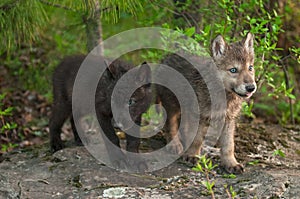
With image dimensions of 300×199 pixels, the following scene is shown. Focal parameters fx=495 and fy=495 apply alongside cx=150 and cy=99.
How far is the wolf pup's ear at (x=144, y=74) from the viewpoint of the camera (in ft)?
15.7

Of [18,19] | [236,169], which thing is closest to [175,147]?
[236,169]

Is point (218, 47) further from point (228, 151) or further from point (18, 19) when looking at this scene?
point (18, 19)

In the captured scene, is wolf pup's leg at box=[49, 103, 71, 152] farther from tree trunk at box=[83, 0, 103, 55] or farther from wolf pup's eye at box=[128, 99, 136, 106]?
tree trunk at box=[83, 0, 103, 55]

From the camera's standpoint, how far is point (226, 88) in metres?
4.78

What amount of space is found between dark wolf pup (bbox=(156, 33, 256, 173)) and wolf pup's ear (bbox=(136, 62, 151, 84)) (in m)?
0.49

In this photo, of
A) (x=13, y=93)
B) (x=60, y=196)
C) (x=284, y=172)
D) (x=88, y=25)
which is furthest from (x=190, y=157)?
(x=13, y=93)

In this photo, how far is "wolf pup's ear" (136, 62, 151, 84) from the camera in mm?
4781

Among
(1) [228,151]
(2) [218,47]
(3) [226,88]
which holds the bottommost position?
(1) [228,151]

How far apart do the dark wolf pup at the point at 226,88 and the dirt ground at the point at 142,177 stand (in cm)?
22

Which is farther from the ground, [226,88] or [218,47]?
[218,47]

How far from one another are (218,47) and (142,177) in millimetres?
1450

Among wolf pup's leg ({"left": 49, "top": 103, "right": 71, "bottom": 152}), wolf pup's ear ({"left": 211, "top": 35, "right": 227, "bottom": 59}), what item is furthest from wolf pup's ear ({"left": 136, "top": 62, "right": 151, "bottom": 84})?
wolf pup's leg ({"left": 49, "top": 103, "right": 71, "bottom": 152})

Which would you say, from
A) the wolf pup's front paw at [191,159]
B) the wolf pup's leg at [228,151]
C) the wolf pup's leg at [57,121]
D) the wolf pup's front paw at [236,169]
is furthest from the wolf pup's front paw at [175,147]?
the wolf pup's leg at [57,121]

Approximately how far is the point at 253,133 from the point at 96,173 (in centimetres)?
213
